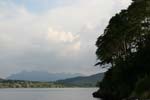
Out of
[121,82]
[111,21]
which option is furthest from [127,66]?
[111,21]

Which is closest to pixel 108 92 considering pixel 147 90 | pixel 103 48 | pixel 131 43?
pixel 131 43

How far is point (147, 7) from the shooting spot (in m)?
66.7

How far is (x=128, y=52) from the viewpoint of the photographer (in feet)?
269

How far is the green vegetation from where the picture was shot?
184 ft

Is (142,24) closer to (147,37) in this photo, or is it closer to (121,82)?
(147,37)

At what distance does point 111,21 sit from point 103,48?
8.65 meters

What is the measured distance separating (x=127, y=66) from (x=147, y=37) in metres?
8.44

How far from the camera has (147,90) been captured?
47.4 m

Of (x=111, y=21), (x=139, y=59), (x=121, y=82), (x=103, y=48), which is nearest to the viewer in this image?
(x=139, y=59)

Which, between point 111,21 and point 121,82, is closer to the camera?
point 121,82

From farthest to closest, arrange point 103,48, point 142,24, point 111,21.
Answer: point 103,48 → point 111,21 → point 142,24

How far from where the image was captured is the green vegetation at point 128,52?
184 ft

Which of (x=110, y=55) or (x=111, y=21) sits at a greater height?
(x=111, y=21)

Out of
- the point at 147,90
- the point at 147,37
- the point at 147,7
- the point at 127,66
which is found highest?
the point at 147,7
